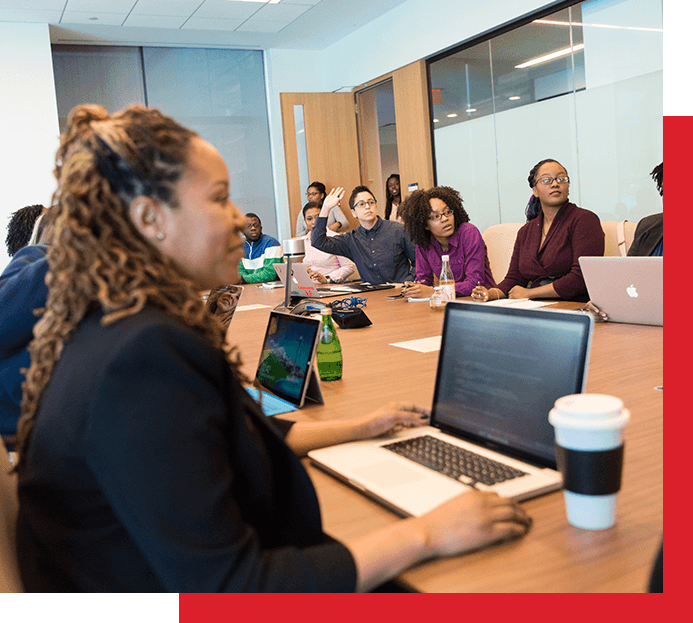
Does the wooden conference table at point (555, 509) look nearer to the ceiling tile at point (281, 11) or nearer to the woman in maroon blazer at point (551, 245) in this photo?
the woman in maroon blazer at point (551, 245)

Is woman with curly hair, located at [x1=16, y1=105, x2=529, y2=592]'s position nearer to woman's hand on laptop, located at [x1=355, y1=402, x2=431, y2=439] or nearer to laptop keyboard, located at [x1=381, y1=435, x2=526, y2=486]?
laptop keyboard, located at [x1=381, y1=435, x2=526, y2=486]

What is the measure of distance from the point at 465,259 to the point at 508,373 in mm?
2665

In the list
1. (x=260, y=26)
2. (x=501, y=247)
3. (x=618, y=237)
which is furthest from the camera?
(x=260, y=26)

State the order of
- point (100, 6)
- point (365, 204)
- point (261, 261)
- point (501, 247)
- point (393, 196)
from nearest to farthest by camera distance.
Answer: point (501, 247), point (365, 204), point (261, 261), point (100, 6), point (393, 196)

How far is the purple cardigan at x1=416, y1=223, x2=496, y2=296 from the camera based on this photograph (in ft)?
11.7

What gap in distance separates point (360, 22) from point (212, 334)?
22.7 feet

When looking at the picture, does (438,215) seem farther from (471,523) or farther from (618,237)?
(471,523)

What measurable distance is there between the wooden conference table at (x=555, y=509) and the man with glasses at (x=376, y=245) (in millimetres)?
2642

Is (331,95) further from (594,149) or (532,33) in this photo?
(594,149)

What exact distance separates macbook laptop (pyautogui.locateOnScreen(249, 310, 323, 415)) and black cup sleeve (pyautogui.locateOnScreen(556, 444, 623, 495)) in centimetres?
79

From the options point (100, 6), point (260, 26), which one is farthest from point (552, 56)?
point (100, 6)

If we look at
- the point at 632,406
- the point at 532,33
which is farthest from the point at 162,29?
the point at 632,406

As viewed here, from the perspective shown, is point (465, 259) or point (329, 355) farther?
point (465, 259)

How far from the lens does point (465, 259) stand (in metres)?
3.67
